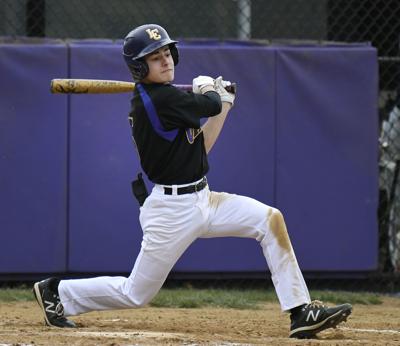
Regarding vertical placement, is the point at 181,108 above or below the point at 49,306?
above

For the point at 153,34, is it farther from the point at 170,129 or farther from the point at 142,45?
the point at 170,129

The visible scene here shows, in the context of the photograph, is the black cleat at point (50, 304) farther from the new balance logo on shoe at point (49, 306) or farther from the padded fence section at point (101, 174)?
the padded fence section at point (101, 174)

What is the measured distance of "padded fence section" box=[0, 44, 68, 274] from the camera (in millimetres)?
6973

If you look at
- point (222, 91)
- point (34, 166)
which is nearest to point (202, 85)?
point (222, 91)

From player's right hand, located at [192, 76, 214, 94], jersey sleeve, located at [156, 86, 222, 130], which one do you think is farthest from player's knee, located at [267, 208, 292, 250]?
player's right hand, located at [192, 76, 214, 94]

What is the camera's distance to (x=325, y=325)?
4.61 meters

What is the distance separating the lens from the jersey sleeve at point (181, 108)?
455cm

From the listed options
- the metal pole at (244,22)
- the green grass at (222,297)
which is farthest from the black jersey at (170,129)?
the metal pole at (244,22)

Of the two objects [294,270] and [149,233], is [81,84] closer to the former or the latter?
[149,233]

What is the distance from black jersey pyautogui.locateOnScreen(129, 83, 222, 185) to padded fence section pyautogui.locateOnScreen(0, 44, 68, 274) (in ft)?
7.91

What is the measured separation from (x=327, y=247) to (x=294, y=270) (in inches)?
104

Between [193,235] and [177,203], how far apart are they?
0.58ft

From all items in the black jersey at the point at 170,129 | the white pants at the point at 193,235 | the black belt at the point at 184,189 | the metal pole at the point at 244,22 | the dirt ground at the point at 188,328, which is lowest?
the dirt ground at the point at 188,328

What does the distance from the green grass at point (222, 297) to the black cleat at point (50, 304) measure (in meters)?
1.58
